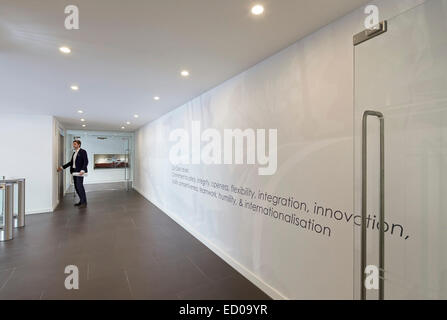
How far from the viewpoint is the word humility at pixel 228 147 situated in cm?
252

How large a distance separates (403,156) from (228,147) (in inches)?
85.0

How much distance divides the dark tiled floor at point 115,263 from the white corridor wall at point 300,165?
1.37ft

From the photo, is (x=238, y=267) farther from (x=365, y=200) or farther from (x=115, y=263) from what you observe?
(x=365, y=200)

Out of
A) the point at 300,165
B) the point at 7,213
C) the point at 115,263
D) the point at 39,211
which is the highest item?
the point at 300,165

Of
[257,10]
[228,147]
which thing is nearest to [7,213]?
[228,147]

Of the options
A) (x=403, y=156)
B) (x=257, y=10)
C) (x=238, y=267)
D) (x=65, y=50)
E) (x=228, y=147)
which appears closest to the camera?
(x=403, y=156)

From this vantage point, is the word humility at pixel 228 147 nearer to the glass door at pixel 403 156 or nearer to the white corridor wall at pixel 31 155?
the glass door at pixel 403 156

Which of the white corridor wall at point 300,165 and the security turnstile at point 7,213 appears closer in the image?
the white corridor wall at point 300,165

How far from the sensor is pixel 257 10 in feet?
5.59

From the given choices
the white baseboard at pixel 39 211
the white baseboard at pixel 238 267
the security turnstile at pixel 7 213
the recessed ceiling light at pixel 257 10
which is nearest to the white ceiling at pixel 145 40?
the recessed ceiling light at pixel 257 10

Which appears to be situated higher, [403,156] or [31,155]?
[31,155]

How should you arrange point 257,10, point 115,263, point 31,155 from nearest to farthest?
point 257,10, point 115,263, point 31,155

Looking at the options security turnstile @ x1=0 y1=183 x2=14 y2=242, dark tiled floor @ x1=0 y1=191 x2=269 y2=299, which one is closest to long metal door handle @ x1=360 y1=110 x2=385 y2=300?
dark tiled floor @ x1=0 y1=191 x2=269 y2=299
